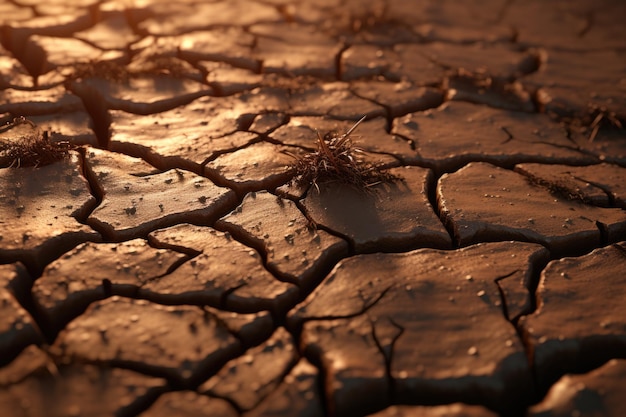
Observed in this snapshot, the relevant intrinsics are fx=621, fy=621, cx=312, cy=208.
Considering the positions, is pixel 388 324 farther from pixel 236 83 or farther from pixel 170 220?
pixel 236 83

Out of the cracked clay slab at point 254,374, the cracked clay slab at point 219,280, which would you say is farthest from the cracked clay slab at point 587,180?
the cracked clay slab at point 254,374

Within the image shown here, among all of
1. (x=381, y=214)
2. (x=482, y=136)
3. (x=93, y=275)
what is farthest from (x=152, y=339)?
(x=482, y=136)

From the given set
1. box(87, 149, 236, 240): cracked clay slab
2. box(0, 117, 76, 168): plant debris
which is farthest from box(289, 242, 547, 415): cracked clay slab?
box(0, 117, 76, 168): plant debris

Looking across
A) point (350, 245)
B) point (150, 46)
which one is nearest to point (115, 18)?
point (150, 46)

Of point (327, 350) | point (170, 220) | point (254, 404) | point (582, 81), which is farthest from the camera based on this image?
point (582, 81)

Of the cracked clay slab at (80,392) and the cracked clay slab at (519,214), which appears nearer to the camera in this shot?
the cracked clay slab at (80,392)

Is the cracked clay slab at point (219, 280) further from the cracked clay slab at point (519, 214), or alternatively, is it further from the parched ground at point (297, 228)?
the cracked clay slab at point (519, 214)

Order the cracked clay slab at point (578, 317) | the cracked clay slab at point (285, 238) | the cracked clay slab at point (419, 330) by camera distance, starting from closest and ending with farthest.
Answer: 1. the cracked clay slab at point (419, 330)
2. the cracked clay slab at point (578, 317)
3. the cracked clay slab at point (285, 238)
